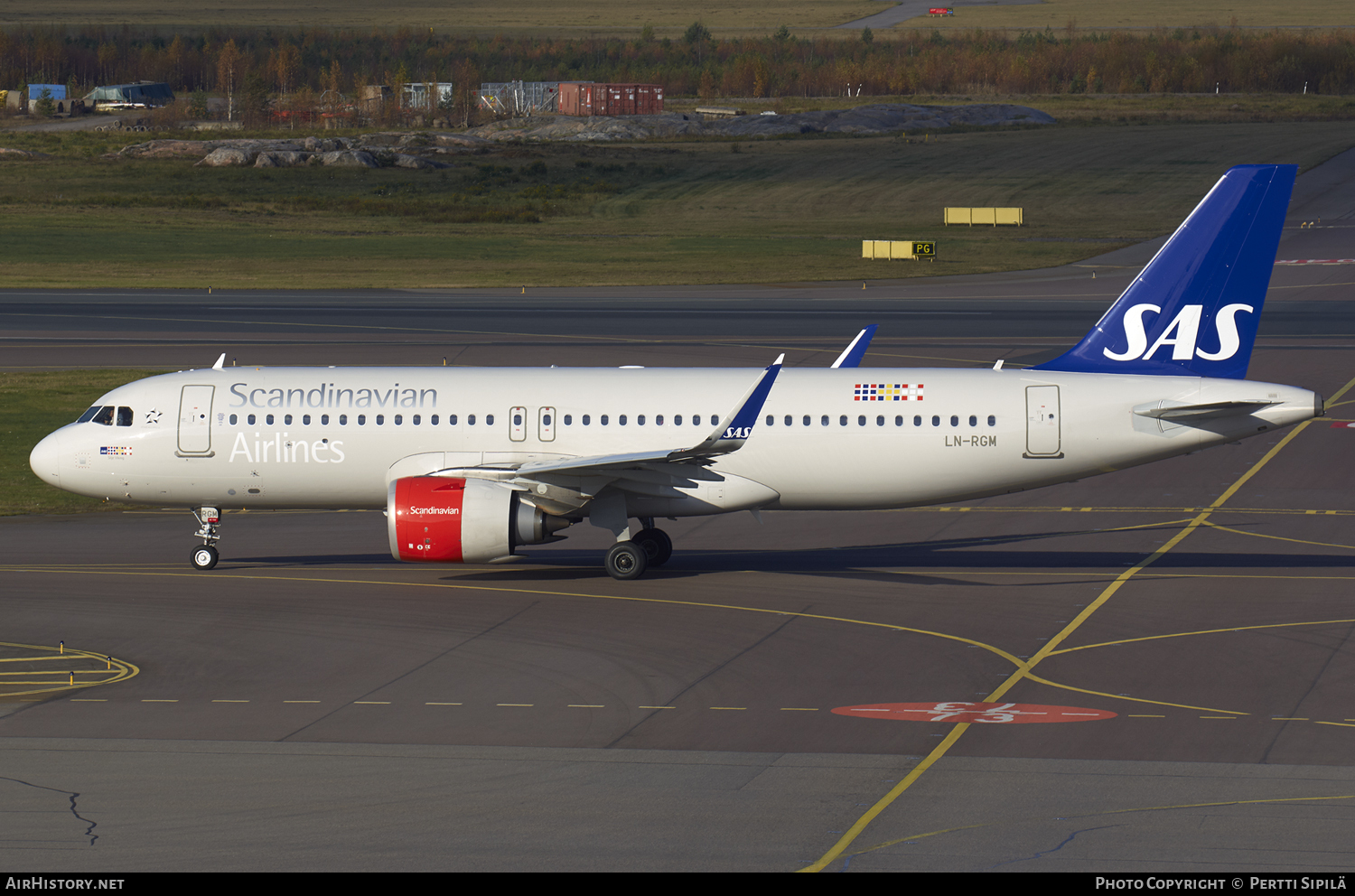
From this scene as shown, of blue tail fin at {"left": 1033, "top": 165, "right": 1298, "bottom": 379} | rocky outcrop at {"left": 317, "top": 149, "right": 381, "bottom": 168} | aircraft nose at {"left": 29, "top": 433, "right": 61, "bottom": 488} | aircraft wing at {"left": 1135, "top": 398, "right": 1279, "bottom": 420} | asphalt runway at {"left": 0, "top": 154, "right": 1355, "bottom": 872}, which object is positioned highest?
rocky outcrop at {"left": 317, "top": 149, "right": 381, "bottom": 168}

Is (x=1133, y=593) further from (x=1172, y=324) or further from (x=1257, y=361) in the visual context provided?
(x=1257, y=361)

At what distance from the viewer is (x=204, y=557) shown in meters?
A: 34.3

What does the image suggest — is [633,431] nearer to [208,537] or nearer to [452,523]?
[452,523]

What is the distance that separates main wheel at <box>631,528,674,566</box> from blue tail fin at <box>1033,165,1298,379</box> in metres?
10.1

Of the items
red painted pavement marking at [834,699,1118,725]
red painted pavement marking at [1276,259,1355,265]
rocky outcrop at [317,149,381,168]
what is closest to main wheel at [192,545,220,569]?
red painted pavement marking at [834,699,1118,725]

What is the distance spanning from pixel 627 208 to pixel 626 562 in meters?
104

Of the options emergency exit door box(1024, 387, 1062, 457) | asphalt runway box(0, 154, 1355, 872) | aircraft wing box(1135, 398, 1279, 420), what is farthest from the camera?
emergency exit door box(1024, 387, 1062, 457)

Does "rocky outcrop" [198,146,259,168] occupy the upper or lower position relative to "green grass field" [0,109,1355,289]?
upper

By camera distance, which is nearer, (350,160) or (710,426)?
(710,426)

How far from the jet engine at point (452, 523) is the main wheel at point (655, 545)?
12.4ft

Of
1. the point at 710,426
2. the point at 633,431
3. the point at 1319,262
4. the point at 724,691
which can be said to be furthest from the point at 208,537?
the point at 1319,262

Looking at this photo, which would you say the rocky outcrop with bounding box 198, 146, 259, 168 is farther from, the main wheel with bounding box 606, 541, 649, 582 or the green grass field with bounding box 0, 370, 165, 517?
the main wheel with bounding box 606, 541, 649, 582

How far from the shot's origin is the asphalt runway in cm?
1830

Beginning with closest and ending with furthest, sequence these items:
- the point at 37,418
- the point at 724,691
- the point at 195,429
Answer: the point at 724,691 < the point at 195,429 < the point at 37,418
